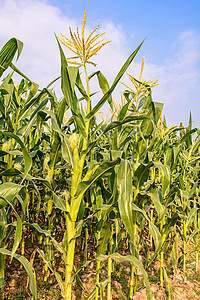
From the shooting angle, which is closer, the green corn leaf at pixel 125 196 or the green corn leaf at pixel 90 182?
the green corn leaf at pixel 125 196

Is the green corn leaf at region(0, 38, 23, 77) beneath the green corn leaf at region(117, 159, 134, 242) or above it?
above

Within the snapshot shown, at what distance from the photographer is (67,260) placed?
147cm

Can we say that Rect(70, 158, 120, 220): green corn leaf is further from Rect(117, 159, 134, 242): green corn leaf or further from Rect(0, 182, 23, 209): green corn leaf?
Rect(0, 182, 23, 209): green corn leaf

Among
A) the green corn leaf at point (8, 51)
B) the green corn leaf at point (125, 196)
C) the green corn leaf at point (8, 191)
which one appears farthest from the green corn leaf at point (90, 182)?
the green corn leaf at point (8, 51)

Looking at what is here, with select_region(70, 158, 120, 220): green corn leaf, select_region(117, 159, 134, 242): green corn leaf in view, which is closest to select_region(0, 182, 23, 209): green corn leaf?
select_region(70, 158, 120, 220): green corn leaf

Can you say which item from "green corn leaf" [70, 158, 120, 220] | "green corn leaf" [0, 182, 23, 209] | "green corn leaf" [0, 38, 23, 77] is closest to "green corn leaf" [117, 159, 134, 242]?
"green corn leaf" [70, 158, 120, 220]

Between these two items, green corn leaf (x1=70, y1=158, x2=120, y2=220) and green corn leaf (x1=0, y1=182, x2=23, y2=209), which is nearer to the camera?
green corn leaf (x1=0, y1=182, x2=23, y2=209)

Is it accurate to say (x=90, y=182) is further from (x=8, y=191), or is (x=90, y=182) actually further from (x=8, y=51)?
(x=8, y=51)

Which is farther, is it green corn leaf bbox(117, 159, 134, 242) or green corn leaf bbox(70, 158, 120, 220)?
green corn leaf bbox(70, 158, 120, 220)

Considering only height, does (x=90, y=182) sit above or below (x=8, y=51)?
below

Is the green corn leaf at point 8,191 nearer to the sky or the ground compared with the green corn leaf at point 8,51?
nearer to the ground

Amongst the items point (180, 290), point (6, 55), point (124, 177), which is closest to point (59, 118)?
point (6, 55)

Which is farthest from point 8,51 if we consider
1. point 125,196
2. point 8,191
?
point 125,196

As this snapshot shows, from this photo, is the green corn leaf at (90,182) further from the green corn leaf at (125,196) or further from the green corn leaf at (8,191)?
the green corn leaf at (8,191)
